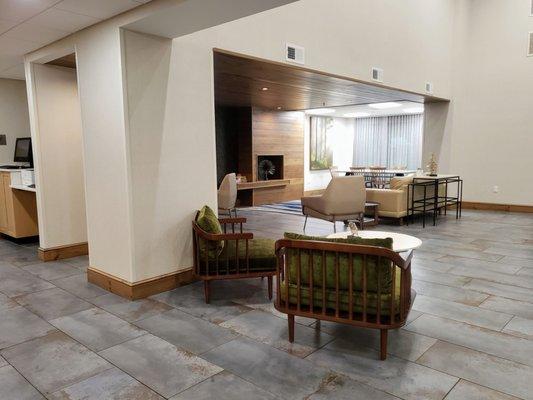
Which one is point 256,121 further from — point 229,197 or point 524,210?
point 524,210

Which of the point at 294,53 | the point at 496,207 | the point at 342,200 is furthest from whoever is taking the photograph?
the point at 496,207

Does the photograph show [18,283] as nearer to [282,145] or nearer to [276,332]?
[276,332]

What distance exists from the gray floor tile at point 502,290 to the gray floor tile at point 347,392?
7.02 ft

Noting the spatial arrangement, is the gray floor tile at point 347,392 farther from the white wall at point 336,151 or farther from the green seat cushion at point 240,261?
the white wall at point 336,151

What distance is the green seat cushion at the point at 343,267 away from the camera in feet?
7.88

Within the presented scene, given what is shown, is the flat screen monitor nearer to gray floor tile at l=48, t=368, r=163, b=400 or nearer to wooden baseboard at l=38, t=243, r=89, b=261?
wooden baseboard at l=38, t=243, r=89, b=261

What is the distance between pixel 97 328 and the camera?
10.00ft

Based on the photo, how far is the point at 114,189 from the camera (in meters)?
3.68

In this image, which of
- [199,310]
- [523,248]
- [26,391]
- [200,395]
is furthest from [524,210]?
[26,391]

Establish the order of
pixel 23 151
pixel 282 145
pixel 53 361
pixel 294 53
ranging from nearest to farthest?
pixel 53 361
pixel 294 53
pixel 23 151
pixel 282 145

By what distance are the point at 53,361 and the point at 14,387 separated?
30 cm

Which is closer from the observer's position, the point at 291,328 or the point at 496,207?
the point at 291,328

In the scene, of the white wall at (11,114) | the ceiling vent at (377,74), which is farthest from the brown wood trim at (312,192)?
the white wall at (11,114)

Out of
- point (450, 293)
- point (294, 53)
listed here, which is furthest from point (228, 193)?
point (450, 293)
